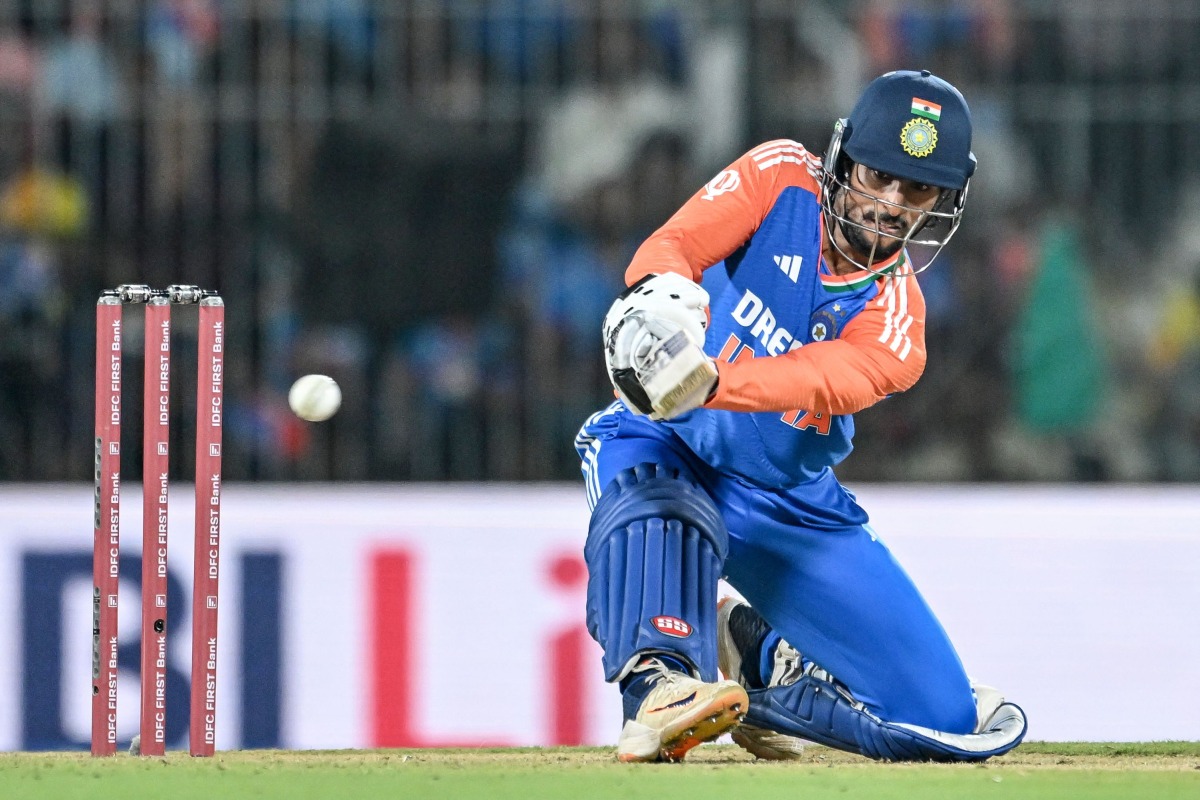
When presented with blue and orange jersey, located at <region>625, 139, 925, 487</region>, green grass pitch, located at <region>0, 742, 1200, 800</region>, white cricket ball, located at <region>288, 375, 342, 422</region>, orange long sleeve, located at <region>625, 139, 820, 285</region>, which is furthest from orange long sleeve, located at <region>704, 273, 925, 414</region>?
white cricket ball, located at <region>288, 375, 342, 422</region>

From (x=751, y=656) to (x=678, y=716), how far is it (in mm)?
1045

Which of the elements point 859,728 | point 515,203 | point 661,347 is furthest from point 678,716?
point 515,203

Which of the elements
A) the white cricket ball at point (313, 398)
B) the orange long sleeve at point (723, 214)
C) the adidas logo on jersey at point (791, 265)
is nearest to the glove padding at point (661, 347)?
the orange long sleeve at point (723, 214)

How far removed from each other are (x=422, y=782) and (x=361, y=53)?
4.21 meters

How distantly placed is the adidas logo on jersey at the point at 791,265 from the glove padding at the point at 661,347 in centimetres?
38

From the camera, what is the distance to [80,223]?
6.74 metres

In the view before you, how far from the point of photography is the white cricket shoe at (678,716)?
333 centimetres

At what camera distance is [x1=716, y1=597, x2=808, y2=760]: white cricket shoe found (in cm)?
427

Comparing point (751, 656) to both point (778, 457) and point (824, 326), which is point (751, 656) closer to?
point (778, 457)

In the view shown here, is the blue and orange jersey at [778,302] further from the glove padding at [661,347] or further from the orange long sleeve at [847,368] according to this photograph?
the glove padding at [661,347]

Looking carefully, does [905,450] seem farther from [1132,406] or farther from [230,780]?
[230,780]

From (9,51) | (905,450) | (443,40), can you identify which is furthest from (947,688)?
(9,51)

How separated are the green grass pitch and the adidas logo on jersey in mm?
967

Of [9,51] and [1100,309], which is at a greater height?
[9,51]
